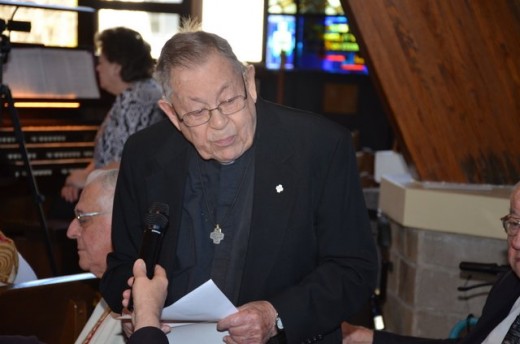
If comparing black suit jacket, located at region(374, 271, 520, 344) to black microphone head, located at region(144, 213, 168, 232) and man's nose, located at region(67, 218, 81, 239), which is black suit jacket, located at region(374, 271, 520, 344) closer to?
black microphone head, located at region(144, 213, 168, 232)

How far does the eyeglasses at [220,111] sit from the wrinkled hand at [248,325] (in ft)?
1.41

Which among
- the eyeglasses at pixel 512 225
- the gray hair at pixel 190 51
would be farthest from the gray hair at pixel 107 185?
the eyeglasses at pixel 512 225

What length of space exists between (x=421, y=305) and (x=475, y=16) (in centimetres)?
132

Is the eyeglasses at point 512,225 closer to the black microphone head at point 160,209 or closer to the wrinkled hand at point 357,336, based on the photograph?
the wrinkled hand at point 357,336

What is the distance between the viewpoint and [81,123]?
6.82 m

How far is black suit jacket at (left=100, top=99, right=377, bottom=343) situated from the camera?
6.95 ft

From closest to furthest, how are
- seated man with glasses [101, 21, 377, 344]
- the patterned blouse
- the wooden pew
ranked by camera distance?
seated man with glasses [101, 21, 377, 344], the wooden pew, the patterned blouse

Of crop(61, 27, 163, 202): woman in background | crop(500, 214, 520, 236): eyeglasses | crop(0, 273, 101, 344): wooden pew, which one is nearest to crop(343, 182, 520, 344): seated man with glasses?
crop(500, 214, 520, 236): eyeglasses

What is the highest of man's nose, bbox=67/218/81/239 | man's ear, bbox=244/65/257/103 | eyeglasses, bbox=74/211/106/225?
man's ear, bbox=244/65/257/103

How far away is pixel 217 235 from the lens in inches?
85.0

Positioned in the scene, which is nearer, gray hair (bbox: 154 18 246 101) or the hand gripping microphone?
the hand gripping microphone

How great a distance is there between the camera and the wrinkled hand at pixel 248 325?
6.36ft

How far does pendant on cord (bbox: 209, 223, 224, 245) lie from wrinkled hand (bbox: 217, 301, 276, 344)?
0.21 m

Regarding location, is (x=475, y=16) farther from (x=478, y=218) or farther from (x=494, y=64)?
(x=478, y=218)
